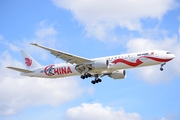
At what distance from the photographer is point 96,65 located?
6225 centimetres

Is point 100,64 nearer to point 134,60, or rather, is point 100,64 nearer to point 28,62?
point 134,60

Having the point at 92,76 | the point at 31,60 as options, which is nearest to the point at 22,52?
the point at 31,60

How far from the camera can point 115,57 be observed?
62062 millimetres

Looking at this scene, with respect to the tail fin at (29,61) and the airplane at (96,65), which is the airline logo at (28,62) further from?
the airplane at (96,65)

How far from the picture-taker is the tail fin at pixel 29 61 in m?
71.6

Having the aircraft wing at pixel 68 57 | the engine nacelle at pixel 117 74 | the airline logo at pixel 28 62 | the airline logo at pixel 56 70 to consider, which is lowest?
the engine nacelle at pixel 117 74

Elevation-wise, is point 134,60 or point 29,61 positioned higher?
point 29,61

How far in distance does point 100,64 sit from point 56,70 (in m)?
8.38

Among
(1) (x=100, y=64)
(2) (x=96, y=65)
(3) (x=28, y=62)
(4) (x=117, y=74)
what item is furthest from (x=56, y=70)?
(4) (x=117, y=74)

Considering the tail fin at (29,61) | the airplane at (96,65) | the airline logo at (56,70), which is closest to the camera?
the airplane at (96,65)

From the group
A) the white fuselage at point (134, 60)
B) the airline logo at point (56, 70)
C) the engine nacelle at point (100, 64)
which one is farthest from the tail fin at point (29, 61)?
the engine nacelle at point (100, 64)

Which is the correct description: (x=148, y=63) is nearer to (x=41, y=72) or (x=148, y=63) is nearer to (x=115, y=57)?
(x=115, y=57)

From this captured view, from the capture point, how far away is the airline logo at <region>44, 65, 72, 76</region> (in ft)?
→ 217

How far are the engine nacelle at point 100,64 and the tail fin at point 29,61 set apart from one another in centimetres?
1285
